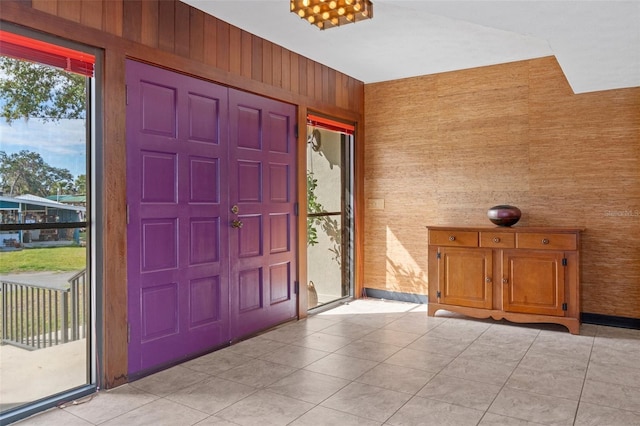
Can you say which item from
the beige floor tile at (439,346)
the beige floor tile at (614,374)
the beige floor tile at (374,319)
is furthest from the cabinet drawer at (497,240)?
the beige floor tile at (614,374)

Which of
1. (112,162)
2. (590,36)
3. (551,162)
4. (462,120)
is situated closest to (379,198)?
(462,120)

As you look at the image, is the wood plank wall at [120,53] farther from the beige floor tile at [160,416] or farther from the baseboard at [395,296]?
the baseboard at [395,296]

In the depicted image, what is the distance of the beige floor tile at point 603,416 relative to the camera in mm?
2373

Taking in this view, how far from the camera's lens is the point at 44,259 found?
2.70 meters

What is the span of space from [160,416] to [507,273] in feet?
10.2

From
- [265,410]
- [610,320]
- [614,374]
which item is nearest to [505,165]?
[610,320]

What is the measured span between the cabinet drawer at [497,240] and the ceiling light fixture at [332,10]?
2221mm

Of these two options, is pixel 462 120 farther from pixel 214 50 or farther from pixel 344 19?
pixel 214 50

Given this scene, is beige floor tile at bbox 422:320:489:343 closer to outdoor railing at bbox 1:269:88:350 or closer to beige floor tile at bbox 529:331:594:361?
beige floor tile at bbox 529:331:594:361

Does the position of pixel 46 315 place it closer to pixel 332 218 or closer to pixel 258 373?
pixel 258 373

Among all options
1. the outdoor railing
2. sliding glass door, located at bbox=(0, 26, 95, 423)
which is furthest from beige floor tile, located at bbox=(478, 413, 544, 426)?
the outdoor railing

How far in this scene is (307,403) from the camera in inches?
103

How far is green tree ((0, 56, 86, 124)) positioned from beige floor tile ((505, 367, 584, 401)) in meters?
3.13

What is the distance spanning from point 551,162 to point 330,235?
244cm
